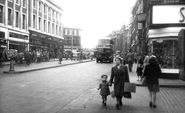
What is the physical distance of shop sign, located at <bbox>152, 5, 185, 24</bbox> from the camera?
42.9ft

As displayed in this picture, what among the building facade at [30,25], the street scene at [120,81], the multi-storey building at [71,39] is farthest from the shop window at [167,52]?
the multi-storey building at [71,39]

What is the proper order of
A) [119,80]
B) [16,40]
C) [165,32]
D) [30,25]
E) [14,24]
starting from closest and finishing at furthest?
[119,80]
[165,32]
[14,24]
[16,40]
[30,25]

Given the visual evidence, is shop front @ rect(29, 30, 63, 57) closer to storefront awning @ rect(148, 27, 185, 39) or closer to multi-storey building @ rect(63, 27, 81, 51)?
storefront awning @ rect(148, 27, 185, 39)

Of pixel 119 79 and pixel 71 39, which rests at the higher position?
pixel 71 39

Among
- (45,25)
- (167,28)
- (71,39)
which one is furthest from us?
(71,39)

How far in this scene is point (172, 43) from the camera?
1368 centimetres

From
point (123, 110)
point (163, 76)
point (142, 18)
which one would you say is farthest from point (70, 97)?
point (142, 18)

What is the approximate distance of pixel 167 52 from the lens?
1405cm

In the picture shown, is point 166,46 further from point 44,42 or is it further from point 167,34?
point 44,42

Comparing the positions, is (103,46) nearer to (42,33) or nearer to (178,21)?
(42,33)

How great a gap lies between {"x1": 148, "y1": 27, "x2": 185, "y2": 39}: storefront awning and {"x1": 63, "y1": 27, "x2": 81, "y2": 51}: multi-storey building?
85.4m

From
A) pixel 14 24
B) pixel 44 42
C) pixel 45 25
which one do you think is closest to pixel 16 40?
pixel 14 24

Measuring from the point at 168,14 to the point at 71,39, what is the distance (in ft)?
291

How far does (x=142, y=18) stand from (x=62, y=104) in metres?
22.4
